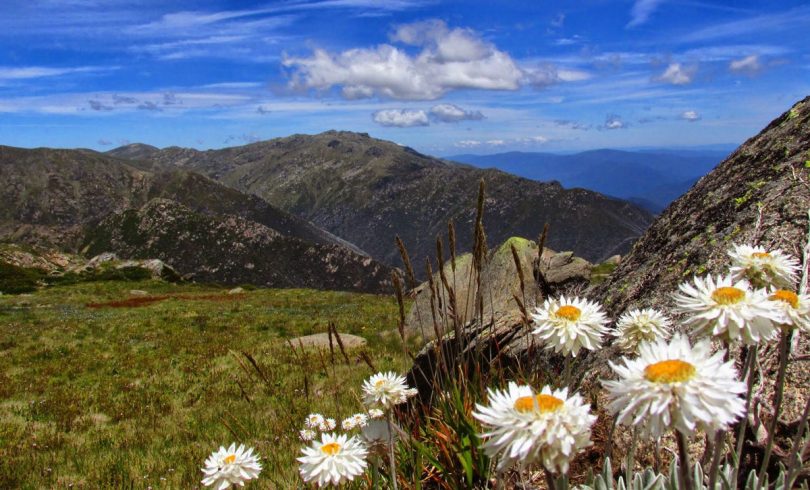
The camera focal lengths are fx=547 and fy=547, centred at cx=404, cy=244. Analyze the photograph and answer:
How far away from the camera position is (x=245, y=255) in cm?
14412

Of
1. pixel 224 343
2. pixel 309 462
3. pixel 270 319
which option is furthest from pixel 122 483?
pixel 270 319

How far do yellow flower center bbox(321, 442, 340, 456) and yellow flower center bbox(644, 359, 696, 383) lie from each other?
2.10 meters

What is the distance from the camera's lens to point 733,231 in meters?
5.20

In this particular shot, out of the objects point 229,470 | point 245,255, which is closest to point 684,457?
point 229,470

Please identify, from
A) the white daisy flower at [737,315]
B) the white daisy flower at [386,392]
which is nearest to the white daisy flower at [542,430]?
the white daisy flower at [737,315]

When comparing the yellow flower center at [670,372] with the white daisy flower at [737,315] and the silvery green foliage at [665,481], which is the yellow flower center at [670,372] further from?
the silvery green foliage at [665,481]

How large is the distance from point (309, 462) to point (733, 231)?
14.4ft

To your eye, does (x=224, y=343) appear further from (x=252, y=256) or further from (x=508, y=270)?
(x=252, y=256)

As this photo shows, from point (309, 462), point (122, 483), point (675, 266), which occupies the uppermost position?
point (675, 266)

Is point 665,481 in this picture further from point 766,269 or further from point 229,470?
point 229,470

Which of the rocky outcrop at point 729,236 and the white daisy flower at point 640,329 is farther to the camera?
the rocky outcrop at point 729,236

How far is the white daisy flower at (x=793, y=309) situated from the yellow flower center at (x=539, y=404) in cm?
115

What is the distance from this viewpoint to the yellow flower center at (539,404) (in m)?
2.00

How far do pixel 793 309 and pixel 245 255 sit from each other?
148m
